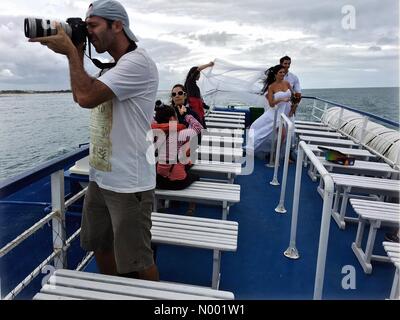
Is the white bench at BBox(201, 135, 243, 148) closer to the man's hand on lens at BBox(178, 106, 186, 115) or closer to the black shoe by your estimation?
Result: the man's hand on lens at BBox(178, 106, 186, 115)

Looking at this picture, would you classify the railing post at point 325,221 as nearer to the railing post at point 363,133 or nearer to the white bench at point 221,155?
the white bench at point 221,155

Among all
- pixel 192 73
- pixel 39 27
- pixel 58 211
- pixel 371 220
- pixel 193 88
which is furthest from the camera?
pixel 193 88

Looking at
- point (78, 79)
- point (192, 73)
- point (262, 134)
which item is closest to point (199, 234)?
point (78, 79)

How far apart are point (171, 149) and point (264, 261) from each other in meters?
1.20

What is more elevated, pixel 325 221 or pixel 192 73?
pixel 192 73

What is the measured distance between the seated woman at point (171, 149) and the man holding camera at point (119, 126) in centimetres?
116

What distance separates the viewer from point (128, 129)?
5.09 feet

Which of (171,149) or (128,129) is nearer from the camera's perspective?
(128,129)

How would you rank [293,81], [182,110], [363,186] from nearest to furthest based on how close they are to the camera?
[363,186]
[182,110]
[293,81]

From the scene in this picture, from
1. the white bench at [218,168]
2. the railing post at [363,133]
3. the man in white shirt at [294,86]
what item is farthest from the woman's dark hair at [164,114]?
the railing post at [363,133]

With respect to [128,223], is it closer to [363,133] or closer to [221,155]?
[221,155]

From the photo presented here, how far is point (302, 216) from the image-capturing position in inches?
146
